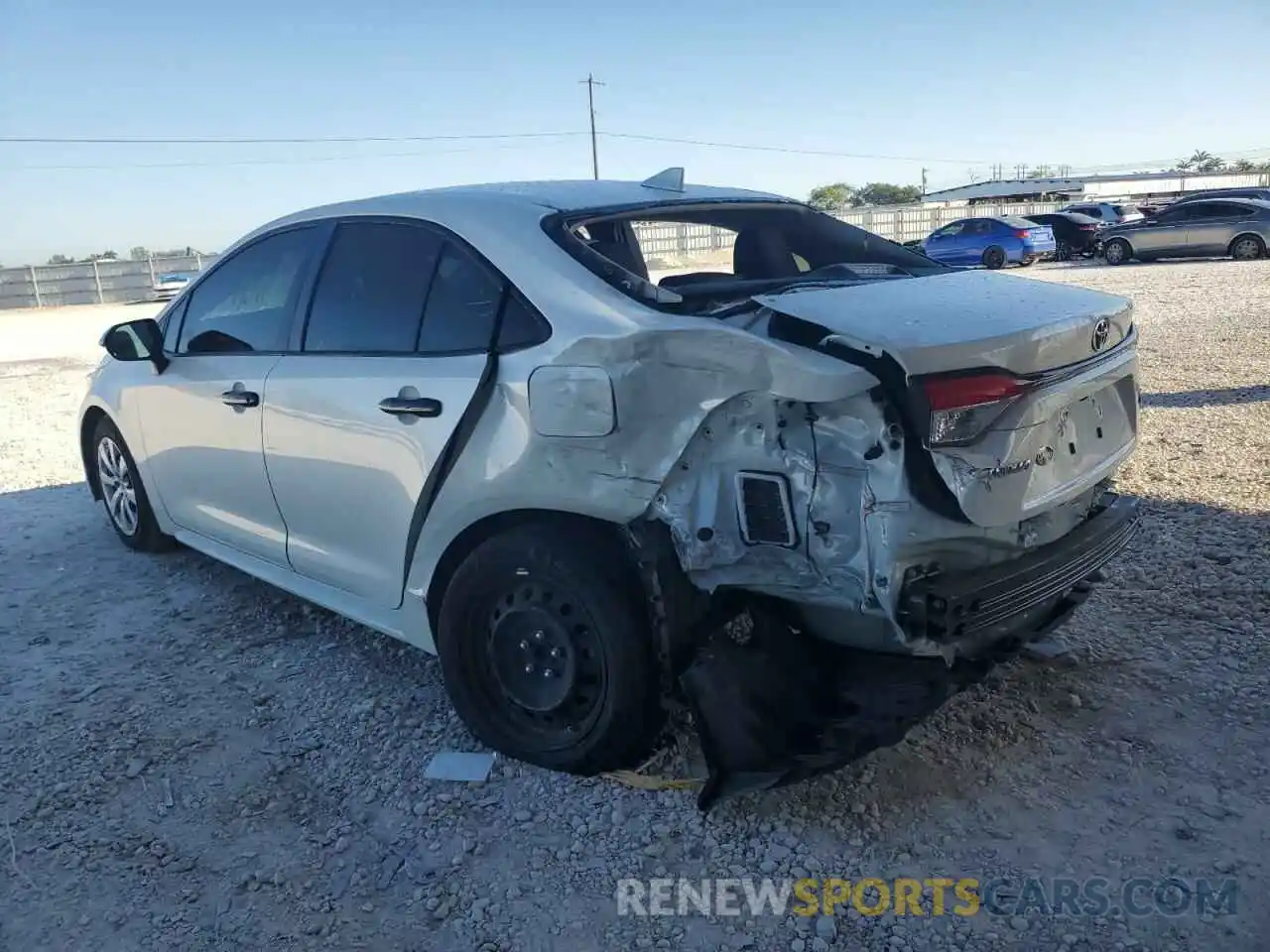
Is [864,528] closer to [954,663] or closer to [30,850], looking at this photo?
[954,663]

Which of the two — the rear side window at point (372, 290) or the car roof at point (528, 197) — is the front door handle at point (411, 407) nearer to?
the rear side window at point (372, 290)

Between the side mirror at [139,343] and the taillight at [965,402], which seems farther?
the side mirror at [139,343]

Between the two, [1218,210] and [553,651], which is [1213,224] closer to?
[1218,210]

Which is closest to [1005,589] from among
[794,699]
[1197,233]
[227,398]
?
[794,699]

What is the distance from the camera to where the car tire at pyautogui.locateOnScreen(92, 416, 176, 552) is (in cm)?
506

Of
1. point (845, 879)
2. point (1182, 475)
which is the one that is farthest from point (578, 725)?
→ point (1182, 475)

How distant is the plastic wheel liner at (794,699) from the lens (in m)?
2.64

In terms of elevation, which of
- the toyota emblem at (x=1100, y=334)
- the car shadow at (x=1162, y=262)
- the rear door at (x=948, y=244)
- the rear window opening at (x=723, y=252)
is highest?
the rear window opening at (x=723, y=252)

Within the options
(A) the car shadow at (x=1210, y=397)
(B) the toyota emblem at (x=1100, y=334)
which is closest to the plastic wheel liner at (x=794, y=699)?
(B) the toyota emblem at (x=1100, y=334)

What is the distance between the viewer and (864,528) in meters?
2.43

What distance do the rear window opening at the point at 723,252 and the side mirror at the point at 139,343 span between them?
2280mm

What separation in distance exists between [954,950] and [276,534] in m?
2.81

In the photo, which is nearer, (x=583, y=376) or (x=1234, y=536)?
(x=583, y=376)

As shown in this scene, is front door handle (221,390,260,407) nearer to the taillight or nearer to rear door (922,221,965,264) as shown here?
the taillight
